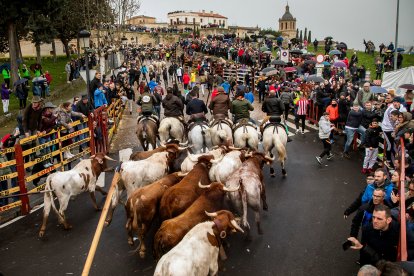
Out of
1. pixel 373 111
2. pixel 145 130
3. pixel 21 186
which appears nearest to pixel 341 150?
pixel 373 111

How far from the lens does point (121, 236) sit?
8.35 meters

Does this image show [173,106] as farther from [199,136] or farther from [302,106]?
[302,106]

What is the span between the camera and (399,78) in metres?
A: 18.2

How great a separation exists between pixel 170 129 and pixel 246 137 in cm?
276

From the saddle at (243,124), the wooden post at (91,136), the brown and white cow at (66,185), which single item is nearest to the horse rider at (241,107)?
the saddle at (243,124)

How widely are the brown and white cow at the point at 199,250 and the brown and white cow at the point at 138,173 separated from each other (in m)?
2.90

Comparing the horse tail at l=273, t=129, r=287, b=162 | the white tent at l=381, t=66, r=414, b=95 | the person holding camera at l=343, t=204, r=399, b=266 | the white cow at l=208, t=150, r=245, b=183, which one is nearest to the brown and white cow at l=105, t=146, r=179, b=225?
the white cow at l=208, t=150, r=245, b=183

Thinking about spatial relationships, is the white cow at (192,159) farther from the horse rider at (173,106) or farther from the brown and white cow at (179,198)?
the horse rider at (173,106)

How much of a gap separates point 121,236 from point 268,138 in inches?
215

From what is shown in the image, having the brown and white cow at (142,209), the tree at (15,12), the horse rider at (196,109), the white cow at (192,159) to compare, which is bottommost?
the brown and white cow at (142,209)

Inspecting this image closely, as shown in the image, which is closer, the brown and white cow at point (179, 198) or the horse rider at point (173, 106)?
the brown and white cow at point (179, 198)

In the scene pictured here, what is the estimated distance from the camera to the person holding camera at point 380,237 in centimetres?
549

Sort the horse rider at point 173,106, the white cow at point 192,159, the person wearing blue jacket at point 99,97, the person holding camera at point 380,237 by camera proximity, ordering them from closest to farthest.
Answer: the person holding camera at point 380,237, the white cow at point 192,159, the horse rider at point 173,106, the person wearing blue jacket at point 99,97

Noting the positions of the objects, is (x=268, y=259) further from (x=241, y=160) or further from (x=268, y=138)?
(x=268, y=138)
